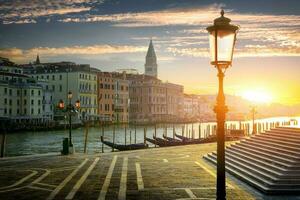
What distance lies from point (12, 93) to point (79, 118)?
64.8ft

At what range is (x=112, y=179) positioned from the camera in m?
15.9

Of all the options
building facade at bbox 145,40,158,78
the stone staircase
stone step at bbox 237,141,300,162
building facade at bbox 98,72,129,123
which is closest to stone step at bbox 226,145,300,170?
the stone staircase

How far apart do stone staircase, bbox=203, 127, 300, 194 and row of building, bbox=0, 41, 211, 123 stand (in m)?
74.4

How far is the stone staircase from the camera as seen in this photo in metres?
13.4

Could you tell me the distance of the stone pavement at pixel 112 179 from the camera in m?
13.0

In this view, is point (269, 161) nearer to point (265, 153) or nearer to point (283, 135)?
point (265, 153)

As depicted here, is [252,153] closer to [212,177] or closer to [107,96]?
[212,177]

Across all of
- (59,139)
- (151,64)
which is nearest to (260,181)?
(59,139)

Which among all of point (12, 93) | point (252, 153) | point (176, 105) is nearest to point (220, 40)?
point (252, 153)

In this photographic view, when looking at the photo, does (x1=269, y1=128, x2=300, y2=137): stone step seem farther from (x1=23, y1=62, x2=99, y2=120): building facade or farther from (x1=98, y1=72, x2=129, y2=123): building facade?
(x1=98, y1=72, x2=129, y2=123): building facade

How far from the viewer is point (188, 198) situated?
1234cm

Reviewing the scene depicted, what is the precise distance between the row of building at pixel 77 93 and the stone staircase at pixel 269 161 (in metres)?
74.4

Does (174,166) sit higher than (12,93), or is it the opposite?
(12,93)

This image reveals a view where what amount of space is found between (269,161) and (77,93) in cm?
9219
